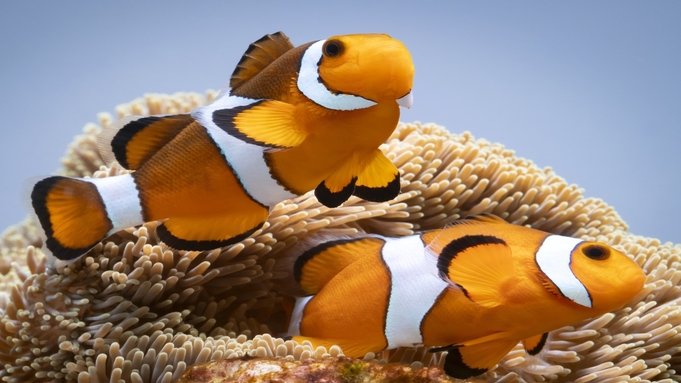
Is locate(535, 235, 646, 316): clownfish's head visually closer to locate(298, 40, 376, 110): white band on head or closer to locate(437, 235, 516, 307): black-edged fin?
locate(437, 235, 516, 307): black-edged fin

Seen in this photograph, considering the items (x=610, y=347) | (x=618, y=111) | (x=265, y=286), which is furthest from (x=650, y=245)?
(x=618, y=111)

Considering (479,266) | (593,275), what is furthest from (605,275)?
(479,266)

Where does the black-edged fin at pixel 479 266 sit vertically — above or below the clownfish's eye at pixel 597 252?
below

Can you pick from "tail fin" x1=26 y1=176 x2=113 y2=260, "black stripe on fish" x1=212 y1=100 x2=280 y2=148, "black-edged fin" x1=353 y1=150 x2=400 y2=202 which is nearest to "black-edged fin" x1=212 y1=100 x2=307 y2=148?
"black stripe on fish" x1=212 y1=100 x2=280 y2=148

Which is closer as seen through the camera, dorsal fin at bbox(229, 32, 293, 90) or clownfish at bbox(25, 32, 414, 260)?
clownfish at bbox(25, 32, 414, 260)

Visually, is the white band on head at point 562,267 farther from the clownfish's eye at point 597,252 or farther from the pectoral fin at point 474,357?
the pectoral fin at point 474,357

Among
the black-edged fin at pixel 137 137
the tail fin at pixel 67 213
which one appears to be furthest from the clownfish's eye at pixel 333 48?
the tail fin at pixel 67 213

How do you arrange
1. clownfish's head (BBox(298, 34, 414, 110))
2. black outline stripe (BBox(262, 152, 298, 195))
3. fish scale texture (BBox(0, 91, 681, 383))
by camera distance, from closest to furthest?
clownfish's head (BBox(298, 34, 414, 110)), black outline stripe (BBox(262, 152, 298, 195)), fish scale texture (BBox(0, 91, 681, 383))

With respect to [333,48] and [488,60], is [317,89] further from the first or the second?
[488,60]
